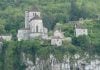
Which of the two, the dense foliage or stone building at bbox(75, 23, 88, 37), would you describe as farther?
stone building at bbox(75, 23, 88, 37)

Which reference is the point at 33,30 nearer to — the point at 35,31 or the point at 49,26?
the point at 35,31

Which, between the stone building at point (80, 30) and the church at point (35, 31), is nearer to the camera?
the stone building at point (80, 30)

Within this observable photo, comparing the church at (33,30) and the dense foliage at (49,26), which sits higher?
the church at (33,30)


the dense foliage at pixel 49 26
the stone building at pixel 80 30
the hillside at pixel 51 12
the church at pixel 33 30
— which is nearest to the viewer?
the dense foliage at pixel 49 26

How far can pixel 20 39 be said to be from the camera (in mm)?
102000

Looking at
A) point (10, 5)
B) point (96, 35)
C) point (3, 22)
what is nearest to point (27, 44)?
point (96, 35)

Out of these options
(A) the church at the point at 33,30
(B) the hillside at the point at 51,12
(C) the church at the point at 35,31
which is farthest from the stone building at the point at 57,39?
(B) the hillside at the point at 51,12

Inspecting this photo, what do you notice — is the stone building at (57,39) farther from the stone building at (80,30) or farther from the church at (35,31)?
the stone building at (80,30)

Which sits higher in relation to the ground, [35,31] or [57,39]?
[57,39]

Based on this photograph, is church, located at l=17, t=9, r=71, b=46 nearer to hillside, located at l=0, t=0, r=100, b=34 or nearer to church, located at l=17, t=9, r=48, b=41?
church, located at l=17, t=9, r=48, b=41

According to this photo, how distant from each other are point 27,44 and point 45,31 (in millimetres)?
5887

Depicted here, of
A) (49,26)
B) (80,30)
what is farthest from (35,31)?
(49,26)

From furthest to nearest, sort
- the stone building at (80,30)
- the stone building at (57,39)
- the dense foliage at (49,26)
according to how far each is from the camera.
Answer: the stone building at (80,30) → the stone building at (57,39) → the dense foliage at (49,26)

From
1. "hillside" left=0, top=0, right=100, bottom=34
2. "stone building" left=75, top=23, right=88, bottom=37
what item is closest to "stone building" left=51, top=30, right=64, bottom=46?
"stone building" left=75, top=23, right=88, bottom=37
